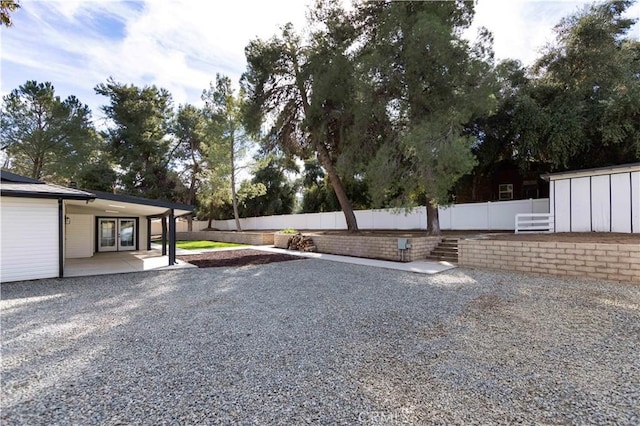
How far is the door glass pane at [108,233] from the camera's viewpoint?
15367 mm

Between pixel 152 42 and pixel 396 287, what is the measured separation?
33.2 ft

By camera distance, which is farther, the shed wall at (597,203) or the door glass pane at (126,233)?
the door glass pane at (126,233)

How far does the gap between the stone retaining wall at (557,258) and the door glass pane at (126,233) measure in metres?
16.2

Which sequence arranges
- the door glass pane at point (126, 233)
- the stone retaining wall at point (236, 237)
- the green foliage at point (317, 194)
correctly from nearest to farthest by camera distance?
the door glass pane at point (126, 233), the stone retaining wall at point (236, 237), the green foliage at point (317, 194)

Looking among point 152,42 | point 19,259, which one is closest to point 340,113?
point 152,42

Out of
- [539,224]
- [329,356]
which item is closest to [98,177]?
[329,356]

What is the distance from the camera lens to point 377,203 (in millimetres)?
11336

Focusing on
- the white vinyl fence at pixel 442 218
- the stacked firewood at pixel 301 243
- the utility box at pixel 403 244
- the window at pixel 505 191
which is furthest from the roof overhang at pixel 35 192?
the window at pixel 505 191

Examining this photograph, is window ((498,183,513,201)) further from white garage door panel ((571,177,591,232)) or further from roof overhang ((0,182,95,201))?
roof overhang ((0,182,95,201))

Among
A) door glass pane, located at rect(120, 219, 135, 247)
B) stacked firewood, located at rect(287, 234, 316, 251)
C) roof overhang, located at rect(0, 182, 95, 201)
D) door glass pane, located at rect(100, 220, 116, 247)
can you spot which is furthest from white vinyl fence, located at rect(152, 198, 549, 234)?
door glass pane, located at rect(100, 220, 116, 247)

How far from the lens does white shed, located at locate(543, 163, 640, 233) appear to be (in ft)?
30.6

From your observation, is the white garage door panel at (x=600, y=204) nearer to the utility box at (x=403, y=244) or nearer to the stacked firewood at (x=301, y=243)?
the utility box at (x=403, y=244)

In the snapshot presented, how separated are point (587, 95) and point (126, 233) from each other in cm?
2248

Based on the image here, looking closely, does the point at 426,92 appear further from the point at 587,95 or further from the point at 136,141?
the point at 136,141
